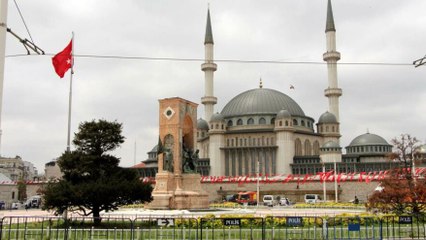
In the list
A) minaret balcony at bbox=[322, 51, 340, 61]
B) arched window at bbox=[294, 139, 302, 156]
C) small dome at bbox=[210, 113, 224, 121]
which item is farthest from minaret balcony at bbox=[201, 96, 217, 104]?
Answer: minaret balcony at bbox=[322, 51, 340, 61]

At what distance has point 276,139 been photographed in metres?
89.1

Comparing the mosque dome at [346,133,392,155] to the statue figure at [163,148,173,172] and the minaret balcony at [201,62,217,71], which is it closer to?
the minaret balcony at [201,62,217,71]

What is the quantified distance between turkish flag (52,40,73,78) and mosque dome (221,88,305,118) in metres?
74.4

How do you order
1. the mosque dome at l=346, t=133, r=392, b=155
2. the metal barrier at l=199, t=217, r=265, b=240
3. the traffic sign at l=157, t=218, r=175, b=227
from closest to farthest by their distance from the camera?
the metal barrier at l=199, t=217, r=265, b=240 < the traffic sign at l=157, t=218, r=175, b=227 < the mosque dome at l=346, t=133, r=392, b=155

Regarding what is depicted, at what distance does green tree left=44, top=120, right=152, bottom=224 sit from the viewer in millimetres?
23422

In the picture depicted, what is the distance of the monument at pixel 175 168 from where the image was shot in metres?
35.7

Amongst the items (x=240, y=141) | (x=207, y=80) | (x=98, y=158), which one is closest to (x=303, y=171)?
(x=240, y=141)

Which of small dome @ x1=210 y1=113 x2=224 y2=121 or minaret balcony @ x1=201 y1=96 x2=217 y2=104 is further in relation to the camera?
minaret balcony @ x1=201 y1=96 x2=217 y2=104

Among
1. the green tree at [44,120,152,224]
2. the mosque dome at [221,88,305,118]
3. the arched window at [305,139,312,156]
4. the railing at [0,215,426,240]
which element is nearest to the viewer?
the railing at [0,215,426,240]

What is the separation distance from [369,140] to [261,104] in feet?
75.2

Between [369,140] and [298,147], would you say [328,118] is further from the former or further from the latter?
[369,140]

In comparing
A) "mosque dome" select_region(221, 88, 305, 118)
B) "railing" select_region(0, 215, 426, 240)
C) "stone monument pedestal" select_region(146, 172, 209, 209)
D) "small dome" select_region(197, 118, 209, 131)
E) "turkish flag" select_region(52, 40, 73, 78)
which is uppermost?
"mosque dome" select_region(221, 88, 305, 118)

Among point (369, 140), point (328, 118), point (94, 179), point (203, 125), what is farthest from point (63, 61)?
point (369, 140)

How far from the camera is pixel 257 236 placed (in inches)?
805
